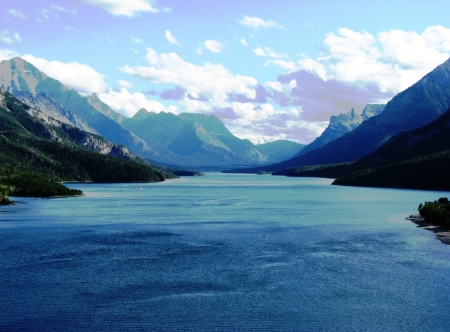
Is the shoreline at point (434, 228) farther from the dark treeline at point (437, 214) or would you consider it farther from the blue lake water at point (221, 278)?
the blue lake water at point (221, 278)

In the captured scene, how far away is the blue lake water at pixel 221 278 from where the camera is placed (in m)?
52.9

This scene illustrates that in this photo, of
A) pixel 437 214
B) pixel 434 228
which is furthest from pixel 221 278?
pixel 437 214

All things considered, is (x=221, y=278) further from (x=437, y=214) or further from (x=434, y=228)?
(x=437, y=214)

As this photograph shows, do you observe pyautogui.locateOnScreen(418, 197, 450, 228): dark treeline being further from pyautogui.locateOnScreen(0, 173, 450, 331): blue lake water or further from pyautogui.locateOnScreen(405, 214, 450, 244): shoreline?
pyautogui.locateOnScreen(0, 173, 450, 331): blue lake water

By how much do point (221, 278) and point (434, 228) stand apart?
254 feet

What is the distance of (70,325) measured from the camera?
5047 centimetres

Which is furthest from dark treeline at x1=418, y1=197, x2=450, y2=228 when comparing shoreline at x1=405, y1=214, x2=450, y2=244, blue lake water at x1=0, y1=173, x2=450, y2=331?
blue lake water at x1=0, y1=173, x2=450, y2=331

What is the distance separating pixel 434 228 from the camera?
419 ft

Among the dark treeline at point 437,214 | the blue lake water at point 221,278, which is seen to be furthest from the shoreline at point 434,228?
the blue lake water at point 221,278

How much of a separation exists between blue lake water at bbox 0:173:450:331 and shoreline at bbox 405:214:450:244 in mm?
2369

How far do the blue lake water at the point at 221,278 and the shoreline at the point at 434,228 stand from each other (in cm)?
237

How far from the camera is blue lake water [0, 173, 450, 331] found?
52.9 metres

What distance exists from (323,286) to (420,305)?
1290 centimetres

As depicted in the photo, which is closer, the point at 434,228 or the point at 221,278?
the point at 221,278
